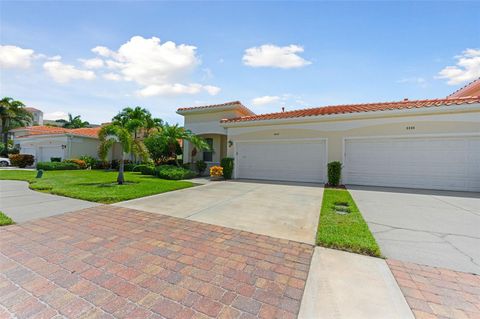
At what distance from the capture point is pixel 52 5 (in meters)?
6.25

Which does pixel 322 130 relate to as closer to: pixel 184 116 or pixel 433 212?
pixel 433 212

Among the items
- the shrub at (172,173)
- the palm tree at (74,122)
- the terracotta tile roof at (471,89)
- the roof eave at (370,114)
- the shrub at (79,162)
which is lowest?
the shrub at (172,173)

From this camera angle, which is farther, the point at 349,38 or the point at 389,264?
the point at 349,38

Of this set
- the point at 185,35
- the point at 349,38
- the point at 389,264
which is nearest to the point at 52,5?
the point at 185,35

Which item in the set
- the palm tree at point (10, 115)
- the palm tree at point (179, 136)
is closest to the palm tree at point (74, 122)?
the palm tree at point (10, 115)

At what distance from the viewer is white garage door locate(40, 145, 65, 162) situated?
2022 cm

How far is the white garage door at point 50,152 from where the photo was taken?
20.2 metres

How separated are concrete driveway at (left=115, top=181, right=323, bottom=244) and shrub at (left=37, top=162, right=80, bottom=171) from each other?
15076mm

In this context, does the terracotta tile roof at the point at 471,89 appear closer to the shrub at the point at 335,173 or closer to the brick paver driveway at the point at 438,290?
the shrub at the point at 335,173

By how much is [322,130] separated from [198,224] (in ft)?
29.8

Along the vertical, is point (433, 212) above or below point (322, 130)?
below

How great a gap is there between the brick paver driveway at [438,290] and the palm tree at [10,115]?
37223 mm

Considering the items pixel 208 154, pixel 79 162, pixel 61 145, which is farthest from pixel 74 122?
pixel 208 154

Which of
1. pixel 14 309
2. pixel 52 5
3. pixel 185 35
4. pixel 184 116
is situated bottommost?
pixel 14 309
